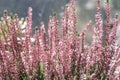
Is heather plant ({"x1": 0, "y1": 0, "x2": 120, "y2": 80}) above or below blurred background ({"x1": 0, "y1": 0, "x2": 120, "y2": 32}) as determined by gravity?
below

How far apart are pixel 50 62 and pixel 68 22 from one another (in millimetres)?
509

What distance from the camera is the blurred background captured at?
764 cm

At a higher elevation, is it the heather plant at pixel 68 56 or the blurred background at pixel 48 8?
the blurred background at pixel 48 8

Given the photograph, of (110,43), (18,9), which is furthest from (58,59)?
(18,9)

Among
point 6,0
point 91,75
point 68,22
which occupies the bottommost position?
point 91,75

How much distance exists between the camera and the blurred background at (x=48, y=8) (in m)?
7.64

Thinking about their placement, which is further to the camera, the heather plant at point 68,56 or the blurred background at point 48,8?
the blurred background at point 48,8

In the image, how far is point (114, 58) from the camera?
12.3ft

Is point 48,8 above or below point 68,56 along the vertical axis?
above

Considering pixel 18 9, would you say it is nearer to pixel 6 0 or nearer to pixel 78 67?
pixel 6 0

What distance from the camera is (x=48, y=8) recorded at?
26.1 feet

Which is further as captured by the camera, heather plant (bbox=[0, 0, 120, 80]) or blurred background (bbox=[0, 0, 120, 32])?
blurred background (bbox=[0, 0, 120, 32])

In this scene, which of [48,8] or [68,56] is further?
[48,8]

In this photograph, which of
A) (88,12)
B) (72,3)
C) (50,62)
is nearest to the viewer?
(50,62)
